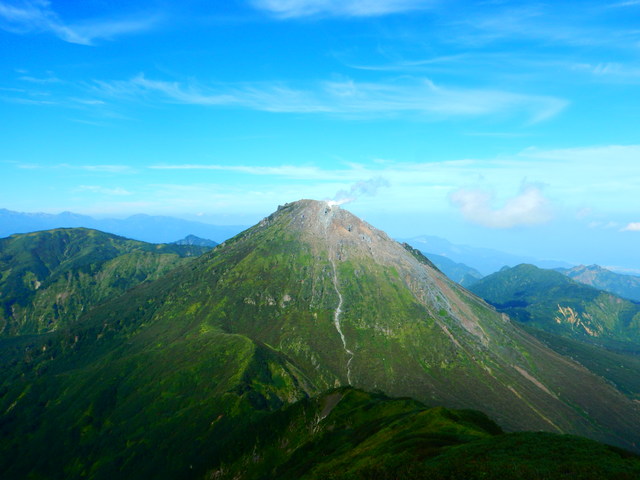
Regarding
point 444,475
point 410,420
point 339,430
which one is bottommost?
point 339,430

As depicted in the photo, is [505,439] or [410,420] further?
[410,420]

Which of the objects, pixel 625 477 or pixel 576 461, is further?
pixel 576 461

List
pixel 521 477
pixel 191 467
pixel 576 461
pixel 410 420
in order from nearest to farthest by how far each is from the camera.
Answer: pixel 521 477, pixel 576 461, pixel 410 420, pixel 191 467

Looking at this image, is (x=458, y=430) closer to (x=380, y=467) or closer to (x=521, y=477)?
(x=380, y=467)

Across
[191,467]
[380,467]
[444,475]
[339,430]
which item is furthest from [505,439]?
[191,467]

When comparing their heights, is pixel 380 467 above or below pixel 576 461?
below

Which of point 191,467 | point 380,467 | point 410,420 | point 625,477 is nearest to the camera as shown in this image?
point 625,477

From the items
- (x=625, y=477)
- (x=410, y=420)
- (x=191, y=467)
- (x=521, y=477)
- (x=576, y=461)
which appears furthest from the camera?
(x=191, y=467)

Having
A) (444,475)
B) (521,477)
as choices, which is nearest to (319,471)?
(444,475)

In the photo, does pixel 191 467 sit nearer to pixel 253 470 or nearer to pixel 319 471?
pixel 253 470
